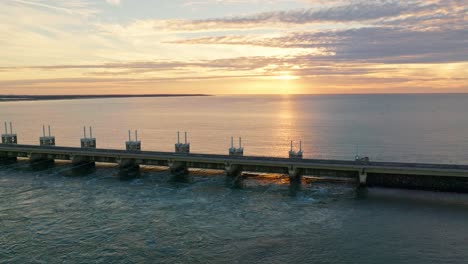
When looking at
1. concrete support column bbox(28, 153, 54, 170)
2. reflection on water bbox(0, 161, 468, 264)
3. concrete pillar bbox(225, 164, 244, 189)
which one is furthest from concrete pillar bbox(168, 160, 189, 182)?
concrete support column bbox(28, 153, 54, 170)

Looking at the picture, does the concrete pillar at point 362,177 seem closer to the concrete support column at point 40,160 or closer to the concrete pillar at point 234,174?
the concrete pillar at point 234,174

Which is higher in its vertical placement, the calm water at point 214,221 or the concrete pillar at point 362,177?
the concrete pillar at point 362,177

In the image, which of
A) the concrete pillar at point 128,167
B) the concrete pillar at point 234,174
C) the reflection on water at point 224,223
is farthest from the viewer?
the concrete pillar at point 128,167

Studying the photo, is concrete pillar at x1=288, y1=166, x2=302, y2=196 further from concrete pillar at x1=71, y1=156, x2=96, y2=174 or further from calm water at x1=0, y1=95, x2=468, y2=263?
concrete pillar at x1=71, y1=156, x2=96, y2=174

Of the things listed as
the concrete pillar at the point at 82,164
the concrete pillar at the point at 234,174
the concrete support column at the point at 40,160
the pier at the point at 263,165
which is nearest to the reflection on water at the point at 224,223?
the concrete pillar at the point at 234,174

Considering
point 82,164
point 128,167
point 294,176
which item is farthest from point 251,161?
point 82,164

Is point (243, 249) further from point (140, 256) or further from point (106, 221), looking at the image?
point (106, 221)

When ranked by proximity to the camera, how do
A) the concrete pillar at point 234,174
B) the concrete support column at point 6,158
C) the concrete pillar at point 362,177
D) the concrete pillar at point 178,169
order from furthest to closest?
the concrete support column at point 6,158 < the concrete pillar at point 178,169 < the concrete pillar at point 234,174 < the concrete pillar at point 362,177
